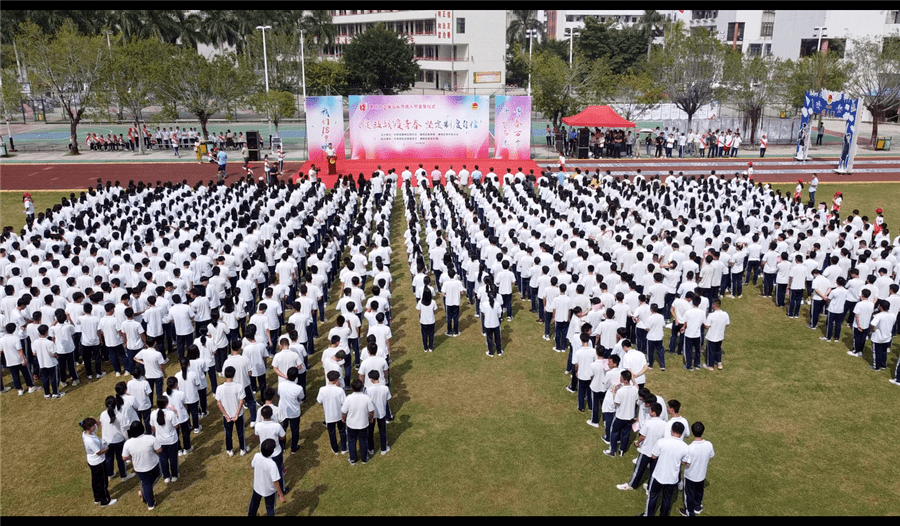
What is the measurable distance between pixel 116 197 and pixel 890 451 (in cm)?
1924

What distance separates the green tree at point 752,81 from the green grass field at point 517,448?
27291 millimetres

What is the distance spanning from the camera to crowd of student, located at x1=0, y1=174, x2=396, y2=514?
777 cm

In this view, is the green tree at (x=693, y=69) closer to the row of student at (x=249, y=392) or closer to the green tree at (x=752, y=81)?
the green tree at (x=752, y=81)

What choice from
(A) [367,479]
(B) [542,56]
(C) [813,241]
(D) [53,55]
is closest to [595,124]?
(B) [542,56]

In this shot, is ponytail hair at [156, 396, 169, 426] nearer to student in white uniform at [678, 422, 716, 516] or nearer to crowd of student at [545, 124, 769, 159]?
student in white uniform at [678, 422, 716, 516]

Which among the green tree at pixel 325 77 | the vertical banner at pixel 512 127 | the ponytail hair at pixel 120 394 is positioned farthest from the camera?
the green tree at pixel 325 77

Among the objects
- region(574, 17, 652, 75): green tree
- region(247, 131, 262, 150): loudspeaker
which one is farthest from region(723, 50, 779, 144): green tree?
region(574, 17, 652, 75): green tree

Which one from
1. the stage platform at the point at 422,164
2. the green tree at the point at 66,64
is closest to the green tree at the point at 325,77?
the green tree at the point at 66,64

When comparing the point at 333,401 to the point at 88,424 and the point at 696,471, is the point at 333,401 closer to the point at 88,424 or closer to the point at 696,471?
the point at 88,424

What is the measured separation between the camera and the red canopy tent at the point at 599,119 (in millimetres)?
28641

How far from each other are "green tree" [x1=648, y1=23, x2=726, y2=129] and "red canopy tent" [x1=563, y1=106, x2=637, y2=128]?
7822 millimetres

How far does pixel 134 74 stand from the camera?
3406 centimetres

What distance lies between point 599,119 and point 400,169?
30.8 ft

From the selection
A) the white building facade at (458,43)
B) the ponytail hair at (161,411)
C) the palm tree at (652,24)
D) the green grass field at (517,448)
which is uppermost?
the palm tree at (652,24)
